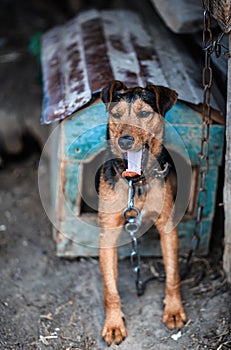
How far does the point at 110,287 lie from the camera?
15.4 ft

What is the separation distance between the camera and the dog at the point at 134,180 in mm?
4566

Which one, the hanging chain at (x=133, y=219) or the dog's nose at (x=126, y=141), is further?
the hanging chain at (x=133, y=219)

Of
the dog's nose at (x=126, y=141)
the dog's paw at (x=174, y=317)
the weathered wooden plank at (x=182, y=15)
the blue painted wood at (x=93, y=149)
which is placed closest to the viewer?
the dog's nose at (x=126, y=141)

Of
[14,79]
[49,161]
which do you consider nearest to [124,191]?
[49,161]

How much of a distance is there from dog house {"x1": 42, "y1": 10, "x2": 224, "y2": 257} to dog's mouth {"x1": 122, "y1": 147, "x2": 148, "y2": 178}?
1.70 ft

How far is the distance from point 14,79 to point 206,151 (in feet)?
15.6

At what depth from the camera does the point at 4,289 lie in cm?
527

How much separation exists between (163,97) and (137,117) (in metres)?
0.26

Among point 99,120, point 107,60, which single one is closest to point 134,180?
point 99,120

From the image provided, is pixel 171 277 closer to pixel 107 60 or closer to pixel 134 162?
pixel 134 162

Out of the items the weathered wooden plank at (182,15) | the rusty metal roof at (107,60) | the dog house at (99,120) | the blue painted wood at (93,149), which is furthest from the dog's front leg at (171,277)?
the weathered wooden plank at (182,15)

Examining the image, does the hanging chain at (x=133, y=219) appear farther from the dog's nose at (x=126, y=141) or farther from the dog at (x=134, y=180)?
the dog's nose at (x=126, y=141)

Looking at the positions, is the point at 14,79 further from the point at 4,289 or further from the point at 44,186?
the point at 4,289

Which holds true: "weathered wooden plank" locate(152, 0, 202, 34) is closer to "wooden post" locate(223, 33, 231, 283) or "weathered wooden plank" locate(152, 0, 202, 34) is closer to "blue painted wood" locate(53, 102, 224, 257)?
"blue painted wood" locate(53, 102, 224, 257)
